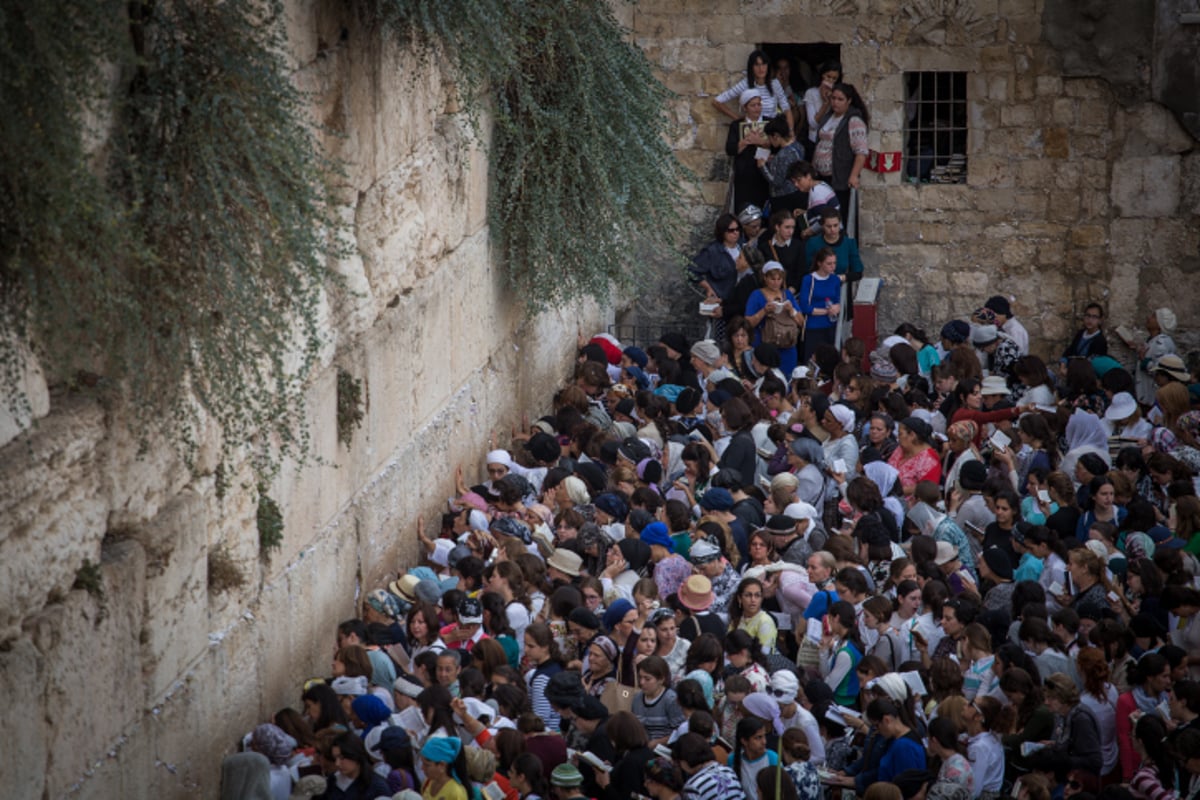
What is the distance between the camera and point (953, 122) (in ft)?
51.6

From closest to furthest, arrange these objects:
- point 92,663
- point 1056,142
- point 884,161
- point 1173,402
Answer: point 92,663
point 1173,402
point 1056,142
point 884,161

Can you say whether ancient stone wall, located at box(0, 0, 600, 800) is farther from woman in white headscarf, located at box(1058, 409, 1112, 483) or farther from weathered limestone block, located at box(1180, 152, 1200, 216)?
weathered limestone block, located at box(1180, 152, 1200, 216)

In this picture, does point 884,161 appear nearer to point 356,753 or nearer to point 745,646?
point 745,646

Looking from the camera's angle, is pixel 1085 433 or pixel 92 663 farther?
pixel 1085 433

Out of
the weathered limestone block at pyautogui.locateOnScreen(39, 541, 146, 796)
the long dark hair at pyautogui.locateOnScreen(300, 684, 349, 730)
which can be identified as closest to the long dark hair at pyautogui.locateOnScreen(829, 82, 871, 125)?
the long dark hair at pyautogui.locateOnScreen(300, 684, 349, 730)

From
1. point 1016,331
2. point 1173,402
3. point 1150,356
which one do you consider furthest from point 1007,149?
point 1173,402

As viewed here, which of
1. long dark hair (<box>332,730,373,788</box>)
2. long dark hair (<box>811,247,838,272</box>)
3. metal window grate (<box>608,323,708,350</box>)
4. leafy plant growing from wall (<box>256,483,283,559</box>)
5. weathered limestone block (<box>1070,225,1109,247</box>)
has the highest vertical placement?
leafy plant growing from wall (<box>256,483,283,559</box>)

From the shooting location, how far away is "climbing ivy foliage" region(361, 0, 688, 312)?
1133cm

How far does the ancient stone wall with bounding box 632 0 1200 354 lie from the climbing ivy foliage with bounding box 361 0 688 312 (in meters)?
3.55

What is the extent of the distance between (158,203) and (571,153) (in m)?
5.31

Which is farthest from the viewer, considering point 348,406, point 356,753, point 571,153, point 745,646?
point 571,153

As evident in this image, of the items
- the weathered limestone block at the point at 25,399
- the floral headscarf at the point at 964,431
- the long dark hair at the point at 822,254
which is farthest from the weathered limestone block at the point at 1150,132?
the weathered limestone block at the point at 25,399

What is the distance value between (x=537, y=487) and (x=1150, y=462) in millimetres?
3822

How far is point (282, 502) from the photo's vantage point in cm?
836
